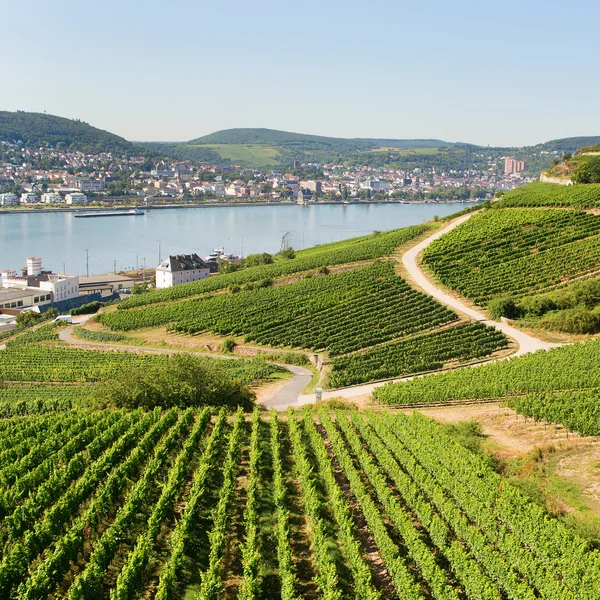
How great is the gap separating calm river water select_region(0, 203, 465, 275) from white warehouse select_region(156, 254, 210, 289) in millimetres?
29977

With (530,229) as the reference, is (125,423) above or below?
below

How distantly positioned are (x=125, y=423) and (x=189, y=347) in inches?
871

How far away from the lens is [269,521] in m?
18.2

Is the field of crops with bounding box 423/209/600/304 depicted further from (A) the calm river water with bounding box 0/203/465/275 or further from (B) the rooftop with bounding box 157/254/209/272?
(A) the calm river water with bounding box 0/203/465/275

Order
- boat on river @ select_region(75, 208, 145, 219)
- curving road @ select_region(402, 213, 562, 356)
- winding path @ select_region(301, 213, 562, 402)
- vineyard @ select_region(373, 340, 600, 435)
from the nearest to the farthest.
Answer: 1. vineyard @ select_region(373, 340, 600, 435)
2. winding path @ select_region(301, 213, 562, 402)
3. curving road @ select_region(402, 213, 562, 356)
4. boat on river @ select_region(75, 208, 145, 219)

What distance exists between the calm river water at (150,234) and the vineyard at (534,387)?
8495 centimetres

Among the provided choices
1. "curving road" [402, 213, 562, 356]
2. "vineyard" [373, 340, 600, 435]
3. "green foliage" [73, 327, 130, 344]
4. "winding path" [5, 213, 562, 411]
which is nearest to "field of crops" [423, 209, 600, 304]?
"curving road" [402, 213, 562, 356]

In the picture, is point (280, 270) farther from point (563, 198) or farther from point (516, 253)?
point (563, 198)

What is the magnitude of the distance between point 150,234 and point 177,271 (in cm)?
7272

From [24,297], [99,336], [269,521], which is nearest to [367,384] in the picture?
[269,521]

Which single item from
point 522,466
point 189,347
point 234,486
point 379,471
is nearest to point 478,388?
point 522,466

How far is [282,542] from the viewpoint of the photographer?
52.4 feet

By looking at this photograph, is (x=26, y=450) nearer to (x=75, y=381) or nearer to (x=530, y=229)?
(x=75, y=381)

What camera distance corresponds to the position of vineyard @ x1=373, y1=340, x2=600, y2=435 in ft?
85.1
